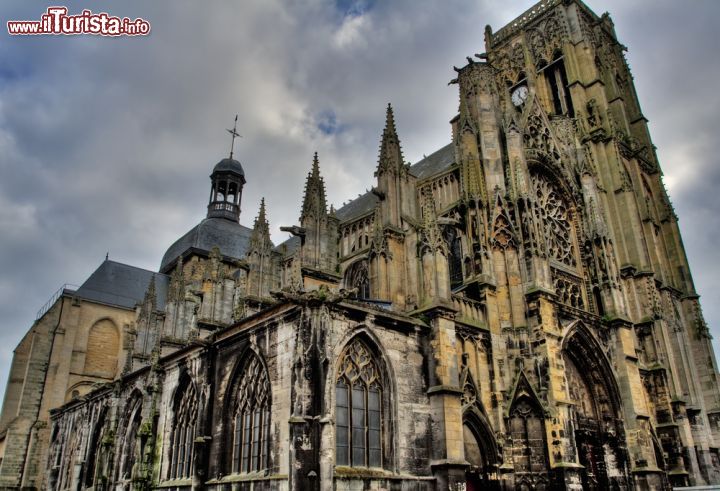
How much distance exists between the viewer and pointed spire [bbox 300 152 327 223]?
62.6 feet

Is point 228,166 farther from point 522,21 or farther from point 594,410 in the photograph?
point 594,410

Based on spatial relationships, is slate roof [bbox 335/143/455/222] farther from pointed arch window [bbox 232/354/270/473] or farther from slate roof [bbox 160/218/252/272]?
pointed arch window [bbox 232/354/270/473]

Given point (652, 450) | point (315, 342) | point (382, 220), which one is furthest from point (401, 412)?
point (652, 450)

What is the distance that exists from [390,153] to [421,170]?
927cm

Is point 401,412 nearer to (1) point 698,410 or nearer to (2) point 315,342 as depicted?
(2) point 315,342

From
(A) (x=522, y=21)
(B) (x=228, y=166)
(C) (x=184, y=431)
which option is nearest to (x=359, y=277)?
(C) (x=184, y=431)

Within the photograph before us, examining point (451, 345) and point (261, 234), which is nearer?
point (451, 345)

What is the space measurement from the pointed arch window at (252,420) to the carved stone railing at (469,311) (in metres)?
5.96

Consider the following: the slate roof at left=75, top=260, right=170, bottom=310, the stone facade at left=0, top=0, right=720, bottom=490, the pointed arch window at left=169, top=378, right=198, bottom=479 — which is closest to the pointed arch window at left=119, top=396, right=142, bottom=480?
the stone facade at left=0, top=0, right=720, bottom=490

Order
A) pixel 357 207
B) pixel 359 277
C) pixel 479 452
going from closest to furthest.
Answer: pixel 479 452 → pixel 359 277 → pixel 357 207

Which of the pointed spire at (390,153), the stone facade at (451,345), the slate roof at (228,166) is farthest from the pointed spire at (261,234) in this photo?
the slate roof at (228,166)

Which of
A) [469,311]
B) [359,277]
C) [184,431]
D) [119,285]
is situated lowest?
[184,431]

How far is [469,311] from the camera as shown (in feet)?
57.2

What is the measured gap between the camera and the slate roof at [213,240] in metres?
40.4
